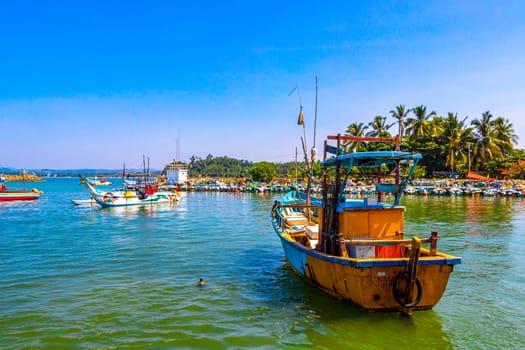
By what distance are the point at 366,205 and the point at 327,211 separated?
1.27 metres

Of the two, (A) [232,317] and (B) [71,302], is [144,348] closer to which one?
(A) [232,317]

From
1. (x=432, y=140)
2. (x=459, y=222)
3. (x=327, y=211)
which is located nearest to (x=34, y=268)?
(x=327, y=211)

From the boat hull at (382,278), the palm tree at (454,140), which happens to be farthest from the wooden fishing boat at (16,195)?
the palm tree at (454,140)

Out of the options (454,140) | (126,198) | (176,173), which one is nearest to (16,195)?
(126,198)

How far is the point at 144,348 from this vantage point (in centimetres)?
856

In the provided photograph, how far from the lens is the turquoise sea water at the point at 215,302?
8.99 meters

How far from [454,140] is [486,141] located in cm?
621

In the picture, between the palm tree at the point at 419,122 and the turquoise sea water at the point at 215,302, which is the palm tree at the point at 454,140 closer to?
the palm tree at the point at 419,122

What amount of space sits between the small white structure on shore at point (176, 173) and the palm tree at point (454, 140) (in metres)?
60.9

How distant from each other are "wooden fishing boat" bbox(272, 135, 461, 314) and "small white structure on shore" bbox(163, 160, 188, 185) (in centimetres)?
8685

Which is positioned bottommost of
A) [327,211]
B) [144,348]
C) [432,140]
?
[144,348]

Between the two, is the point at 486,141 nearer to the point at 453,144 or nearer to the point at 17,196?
the point at 453,144

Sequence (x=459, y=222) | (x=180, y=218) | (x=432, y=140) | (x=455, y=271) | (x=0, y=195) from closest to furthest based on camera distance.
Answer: (x=455, y=271), (x=459, y=222), (x=180, y=218), (x=0, y=195), (x=432, y=140)

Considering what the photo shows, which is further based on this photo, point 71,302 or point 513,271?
point 513,271
